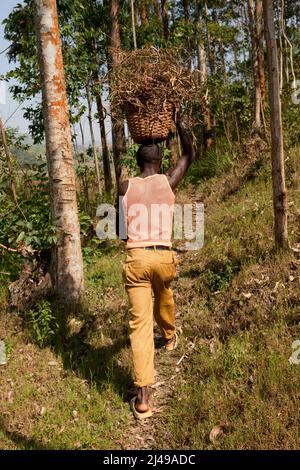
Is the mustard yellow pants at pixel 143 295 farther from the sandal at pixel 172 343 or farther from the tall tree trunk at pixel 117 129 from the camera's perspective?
the tall tree trunk at pixel 117 129

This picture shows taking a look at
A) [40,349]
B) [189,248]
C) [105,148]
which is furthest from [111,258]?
[105,148]

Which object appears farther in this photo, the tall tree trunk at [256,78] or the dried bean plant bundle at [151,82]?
the tall tree trunk at [256,78]

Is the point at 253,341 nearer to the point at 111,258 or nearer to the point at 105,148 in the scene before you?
the point at 111,258

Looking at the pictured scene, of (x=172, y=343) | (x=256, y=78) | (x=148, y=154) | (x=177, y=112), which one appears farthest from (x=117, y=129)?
(x=172, y=343)

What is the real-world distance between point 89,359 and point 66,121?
10.2ft

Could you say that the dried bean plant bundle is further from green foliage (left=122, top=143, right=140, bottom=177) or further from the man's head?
green foliage (left=122, top=143, right=140, bottom=177)

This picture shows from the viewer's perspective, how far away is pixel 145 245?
390 centimetres

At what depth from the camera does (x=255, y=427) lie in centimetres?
328

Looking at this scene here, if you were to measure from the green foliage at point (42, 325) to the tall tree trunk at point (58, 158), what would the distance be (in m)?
0.40

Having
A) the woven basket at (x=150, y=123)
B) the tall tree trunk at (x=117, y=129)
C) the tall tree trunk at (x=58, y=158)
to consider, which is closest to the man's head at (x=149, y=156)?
the woven basket at (x=150, y=123)

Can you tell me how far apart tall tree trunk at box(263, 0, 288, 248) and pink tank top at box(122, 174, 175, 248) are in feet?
7.17

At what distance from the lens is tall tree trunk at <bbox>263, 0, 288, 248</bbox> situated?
205 inches

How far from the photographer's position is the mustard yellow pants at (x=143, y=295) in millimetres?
3771

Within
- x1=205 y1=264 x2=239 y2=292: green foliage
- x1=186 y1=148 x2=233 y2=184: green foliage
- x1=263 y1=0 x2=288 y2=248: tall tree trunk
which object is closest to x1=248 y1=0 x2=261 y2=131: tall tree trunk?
x1=186 y1=148 x2=233 y2=184: green foliage
